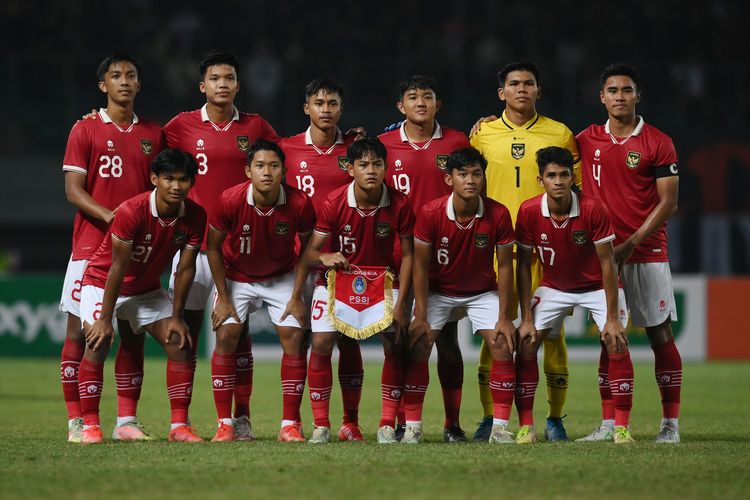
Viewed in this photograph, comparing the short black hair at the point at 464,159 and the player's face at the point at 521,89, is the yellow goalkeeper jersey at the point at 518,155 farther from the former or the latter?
the short black hair at the point at 464,159

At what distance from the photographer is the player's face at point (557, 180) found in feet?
22.8

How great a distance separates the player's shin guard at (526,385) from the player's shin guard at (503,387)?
218mm

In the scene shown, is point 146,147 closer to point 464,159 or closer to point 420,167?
point 420,167

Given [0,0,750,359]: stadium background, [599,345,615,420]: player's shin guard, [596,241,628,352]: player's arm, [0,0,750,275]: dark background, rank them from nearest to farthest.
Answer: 1. [596,241,628,352]: player's arm
2. [599,345,615,420]: player's shin guard
3. [0,0,750,359]: stadium background
4. [0,0,750,275]: dark background

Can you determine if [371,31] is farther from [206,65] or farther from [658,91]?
[206,65]

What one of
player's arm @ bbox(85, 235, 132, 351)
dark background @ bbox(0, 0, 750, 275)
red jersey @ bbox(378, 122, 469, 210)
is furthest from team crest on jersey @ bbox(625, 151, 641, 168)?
dark background @ bbox(0, 0, 750, 275)

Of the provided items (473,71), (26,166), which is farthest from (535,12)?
(26,166)

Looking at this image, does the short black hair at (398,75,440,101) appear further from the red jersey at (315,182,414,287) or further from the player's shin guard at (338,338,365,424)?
the player's shin guard at (338,338,365,424)

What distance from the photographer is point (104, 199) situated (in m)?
7.35

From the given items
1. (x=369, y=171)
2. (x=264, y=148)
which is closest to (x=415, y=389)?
(x=369, y=171)

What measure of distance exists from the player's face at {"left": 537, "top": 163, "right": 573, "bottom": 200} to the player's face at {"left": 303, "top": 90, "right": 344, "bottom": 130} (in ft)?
4.53

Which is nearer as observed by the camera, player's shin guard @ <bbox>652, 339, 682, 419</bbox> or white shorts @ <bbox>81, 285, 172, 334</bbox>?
white shorts @ <bbox>81, 285, 172, 334</bbox>

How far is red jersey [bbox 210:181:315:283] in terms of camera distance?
708cm

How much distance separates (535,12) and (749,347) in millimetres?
6455
